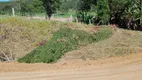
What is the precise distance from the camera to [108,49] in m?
15.0

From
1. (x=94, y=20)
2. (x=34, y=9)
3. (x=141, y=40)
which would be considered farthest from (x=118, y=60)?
(x=34, y=9)

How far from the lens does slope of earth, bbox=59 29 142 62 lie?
46.6 ft

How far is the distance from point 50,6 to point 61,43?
20447mm

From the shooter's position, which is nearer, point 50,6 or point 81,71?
point 81,71

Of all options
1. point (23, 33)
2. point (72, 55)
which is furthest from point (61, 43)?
point (23, 33)

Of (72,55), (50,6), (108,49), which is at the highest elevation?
(50,6)

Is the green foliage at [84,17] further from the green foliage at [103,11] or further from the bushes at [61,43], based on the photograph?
the bushes at [61,43]

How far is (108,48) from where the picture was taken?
15094 mm

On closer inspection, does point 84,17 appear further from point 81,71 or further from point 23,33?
point 81,71

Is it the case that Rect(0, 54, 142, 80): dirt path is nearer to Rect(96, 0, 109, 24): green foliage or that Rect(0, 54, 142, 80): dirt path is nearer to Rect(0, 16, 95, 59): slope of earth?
Rect(0, 16, 95, 59): slope of earth

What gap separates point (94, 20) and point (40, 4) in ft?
22.6

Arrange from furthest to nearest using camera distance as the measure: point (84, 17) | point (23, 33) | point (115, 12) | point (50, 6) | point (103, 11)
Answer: point (50, 6), point (84, 17), point (115, 12), point (103, 11), point (23, 33)

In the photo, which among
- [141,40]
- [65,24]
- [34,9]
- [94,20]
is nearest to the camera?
[141,40]

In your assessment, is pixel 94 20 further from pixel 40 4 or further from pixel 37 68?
pixel 37 68
